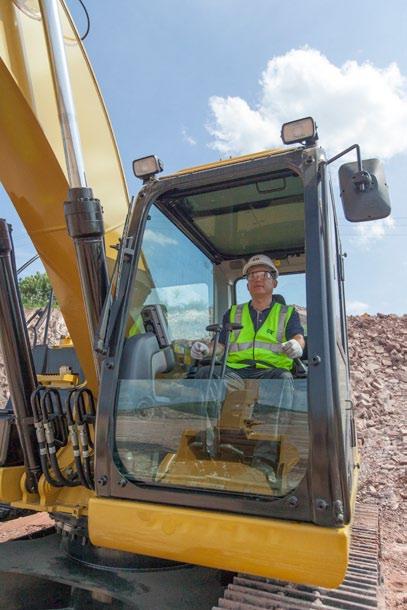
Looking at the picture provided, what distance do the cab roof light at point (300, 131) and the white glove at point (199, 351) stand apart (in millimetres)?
1163

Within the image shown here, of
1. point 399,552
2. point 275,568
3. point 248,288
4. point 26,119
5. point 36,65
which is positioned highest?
point 36,65

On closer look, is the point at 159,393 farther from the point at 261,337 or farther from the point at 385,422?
the point at 385,422

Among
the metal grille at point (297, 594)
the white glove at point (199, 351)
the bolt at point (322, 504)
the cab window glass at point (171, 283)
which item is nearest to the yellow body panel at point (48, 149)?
the cab window glass at point (171, 283)

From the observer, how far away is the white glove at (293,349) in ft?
8.16

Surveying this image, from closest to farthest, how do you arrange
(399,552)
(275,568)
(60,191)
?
(275,568) → (60,191) → (399,552)

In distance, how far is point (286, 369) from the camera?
2537mm

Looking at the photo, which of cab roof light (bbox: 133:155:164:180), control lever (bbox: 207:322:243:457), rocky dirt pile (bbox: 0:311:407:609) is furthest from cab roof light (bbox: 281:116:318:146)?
rocky dirt pile (bbox: 0:311:407:609)

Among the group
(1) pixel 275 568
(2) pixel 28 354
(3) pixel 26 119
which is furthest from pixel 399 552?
(3) pixel 26 119

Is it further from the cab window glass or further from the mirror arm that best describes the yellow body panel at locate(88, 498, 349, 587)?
the mirror arm

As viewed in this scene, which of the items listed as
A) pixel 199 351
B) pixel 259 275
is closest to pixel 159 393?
pixel 199 351

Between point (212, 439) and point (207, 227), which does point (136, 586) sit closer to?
point (212, 439)

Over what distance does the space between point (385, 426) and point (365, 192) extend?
7.48 meters

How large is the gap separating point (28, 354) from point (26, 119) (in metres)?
1.24

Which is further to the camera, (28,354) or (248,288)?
(248,288)
